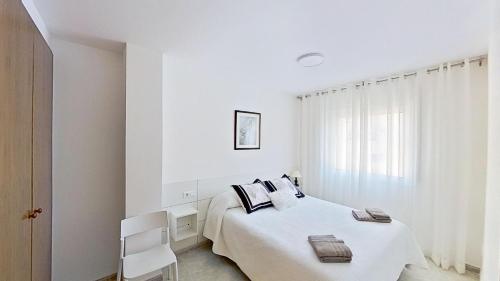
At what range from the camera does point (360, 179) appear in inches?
120

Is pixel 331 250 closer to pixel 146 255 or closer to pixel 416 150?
pixel 146 255

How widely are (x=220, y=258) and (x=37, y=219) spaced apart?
177 centimetres

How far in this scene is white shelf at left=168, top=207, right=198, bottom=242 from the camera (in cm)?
233

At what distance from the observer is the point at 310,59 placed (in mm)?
2182

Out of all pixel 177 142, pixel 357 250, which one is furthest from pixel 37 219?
pixel 357 250

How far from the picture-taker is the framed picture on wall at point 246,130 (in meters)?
3.09

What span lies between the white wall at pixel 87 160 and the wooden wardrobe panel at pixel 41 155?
0.82 ft

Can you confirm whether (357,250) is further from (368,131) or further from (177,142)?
(177,142)

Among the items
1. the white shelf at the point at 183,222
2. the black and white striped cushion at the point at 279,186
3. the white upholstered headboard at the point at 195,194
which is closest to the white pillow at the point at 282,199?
the black and white striped cushion at the point at 279,186

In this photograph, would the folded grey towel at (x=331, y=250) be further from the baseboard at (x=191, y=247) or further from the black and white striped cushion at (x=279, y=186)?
the baseboard at (x=191, y=247)

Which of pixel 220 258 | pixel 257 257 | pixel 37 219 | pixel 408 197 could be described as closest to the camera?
pixel 37 219

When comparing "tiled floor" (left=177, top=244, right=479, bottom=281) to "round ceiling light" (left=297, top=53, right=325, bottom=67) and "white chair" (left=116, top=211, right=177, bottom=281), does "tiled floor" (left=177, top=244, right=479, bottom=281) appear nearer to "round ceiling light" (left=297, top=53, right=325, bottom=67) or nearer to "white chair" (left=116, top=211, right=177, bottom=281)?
"white chair" (left=116, top=211, right=177, bottom=281)

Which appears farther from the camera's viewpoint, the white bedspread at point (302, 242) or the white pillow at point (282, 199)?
the white pillow at point (282, 199)

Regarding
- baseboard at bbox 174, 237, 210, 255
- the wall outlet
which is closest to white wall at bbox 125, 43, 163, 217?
the wall outlet
